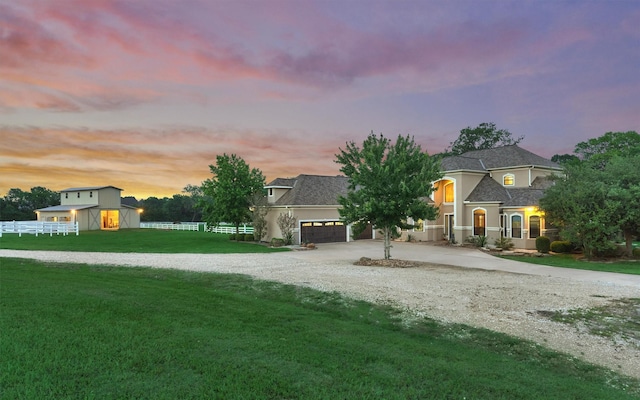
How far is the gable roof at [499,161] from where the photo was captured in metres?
29.5

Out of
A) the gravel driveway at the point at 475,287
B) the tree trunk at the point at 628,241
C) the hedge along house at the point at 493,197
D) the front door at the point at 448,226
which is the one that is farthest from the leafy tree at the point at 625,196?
the front door at the point at 448,226

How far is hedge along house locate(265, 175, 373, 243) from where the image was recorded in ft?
98.8

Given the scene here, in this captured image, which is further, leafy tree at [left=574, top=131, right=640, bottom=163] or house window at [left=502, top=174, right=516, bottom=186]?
leafy tree at [left=574, top=131, right=640, bottom=163]

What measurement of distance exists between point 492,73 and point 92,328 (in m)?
24.3

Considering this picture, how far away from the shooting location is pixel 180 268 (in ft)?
51.2

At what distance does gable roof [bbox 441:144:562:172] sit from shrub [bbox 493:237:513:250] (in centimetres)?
673

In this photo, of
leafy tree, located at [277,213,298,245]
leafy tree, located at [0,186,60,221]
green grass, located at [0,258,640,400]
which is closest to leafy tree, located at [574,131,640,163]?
leafy tree, located at [277,213,298,245]

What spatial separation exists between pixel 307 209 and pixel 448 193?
1257cm

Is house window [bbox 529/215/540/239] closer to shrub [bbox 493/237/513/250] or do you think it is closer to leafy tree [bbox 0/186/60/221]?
shrub [bbox 493/237/513/250]

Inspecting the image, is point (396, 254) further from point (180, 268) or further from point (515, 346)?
point (515, 346)

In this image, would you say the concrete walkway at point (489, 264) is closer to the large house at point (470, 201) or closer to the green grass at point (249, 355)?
the large house at point (470, 201)

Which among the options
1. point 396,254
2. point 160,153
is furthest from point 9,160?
point 396,254

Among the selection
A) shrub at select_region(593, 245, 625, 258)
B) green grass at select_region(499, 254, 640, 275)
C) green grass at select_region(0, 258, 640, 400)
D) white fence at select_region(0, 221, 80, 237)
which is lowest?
green grass at select_region(499, 254, 640, 275)

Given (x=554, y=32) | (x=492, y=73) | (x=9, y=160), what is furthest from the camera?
(x=9, y=160)
